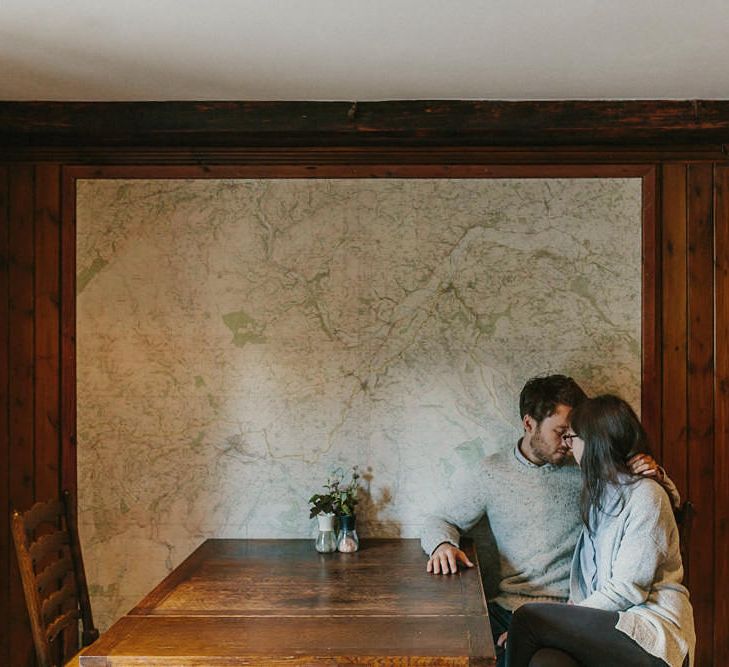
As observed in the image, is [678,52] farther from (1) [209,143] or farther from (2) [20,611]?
(2) [20,611]

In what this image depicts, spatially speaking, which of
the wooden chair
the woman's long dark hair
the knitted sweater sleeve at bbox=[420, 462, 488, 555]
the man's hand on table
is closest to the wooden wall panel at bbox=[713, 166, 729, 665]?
the woman's long dark hair

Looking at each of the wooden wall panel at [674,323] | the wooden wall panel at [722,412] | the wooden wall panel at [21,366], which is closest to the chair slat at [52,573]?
the wooden wall panel at [21,366]

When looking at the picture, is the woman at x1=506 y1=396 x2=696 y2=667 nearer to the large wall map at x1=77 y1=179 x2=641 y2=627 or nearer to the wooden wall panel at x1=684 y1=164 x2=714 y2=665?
the large wall map at x1=77 y1=179 x2=641 y2=627

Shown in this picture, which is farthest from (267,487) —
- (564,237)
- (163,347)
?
(564,237)

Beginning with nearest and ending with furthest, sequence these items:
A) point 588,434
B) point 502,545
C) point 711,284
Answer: point 588,434
point 502,545
point 711,284

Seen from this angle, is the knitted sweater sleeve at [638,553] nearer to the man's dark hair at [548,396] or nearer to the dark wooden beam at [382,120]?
the man's dark hair at [548,396]

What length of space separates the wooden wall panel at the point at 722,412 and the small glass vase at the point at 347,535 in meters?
1.49

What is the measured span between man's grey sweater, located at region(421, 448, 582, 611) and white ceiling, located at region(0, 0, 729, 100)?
1452 millimetres

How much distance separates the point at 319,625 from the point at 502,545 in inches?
41.1

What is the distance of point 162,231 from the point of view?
3.33 meters

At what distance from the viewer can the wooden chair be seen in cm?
247

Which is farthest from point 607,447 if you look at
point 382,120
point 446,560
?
point 382,120

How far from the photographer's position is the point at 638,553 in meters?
2.36

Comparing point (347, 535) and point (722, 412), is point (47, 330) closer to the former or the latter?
point (347, 535)
